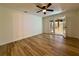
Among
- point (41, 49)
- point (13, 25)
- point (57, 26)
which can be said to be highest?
point (13, 25)

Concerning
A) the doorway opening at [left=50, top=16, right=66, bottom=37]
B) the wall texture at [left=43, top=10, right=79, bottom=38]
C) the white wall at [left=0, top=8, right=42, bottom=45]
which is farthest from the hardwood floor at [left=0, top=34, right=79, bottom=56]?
the doorway opening at [left=50, top=16, right=66, bottom=37]

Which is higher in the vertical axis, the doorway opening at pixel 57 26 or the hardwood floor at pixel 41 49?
the doorway opening at pixel 57 26

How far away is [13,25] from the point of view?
20.9ft

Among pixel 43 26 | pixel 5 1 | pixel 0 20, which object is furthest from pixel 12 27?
pixel 43 26

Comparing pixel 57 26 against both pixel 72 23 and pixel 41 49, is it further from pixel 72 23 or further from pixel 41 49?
pixel 41 49

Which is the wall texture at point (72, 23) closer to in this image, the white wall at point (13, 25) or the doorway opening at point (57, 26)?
the doorway opening at point (57, 26)

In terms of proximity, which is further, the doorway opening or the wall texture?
the doorway opening

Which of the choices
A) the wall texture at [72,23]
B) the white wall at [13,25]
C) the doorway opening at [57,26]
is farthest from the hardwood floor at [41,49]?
the doorway opening at [57,26]

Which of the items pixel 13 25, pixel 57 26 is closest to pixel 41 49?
pixel 13 25

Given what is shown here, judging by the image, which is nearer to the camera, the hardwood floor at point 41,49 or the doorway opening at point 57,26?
the hardwood floor at point 41,49

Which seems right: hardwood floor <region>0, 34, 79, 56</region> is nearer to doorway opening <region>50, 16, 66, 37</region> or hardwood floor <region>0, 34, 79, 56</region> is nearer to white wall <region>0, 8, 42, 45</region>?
white wall <region>0, 8, 42, 45</region>

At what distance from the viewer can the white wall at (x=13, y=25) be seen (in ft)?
17.9

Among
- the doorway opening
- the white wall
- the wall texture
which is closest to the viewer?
the white wall

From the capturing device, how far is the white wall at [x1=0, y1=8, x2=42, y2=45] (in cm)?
546
